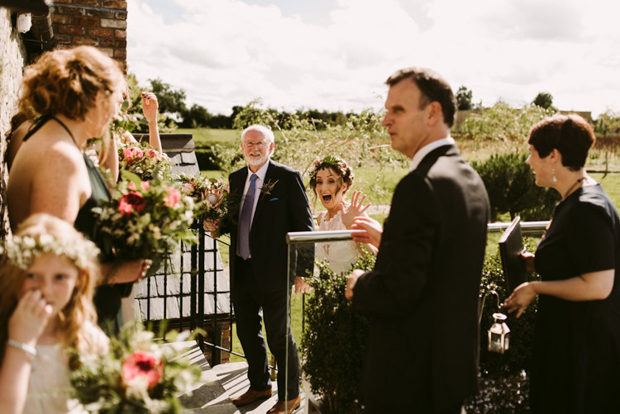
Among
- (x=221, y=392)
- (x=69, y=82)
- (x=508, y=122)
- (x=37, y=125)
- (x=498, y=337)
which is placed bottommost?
(x=221, y=392)

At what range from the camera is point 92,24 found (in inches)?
238

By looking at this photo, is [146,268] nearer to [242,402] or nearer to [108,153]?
[108,153]

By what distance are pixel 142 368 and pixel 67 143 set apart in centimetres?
93

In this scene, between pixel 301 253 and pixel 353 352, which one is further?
pixel 301 253

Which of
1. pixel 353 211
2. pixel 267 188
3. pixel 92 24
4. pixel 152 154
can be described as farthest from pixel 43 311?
pixel 92 24

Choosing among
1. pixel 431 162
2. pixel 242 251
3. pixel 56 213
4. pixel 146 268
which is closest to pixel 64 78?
Answer: pixel 56 213

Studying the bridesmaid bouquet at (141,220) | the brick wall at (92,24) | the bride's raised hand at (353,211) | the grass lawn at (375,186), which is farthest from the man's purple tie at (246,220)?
the brick wall at (92,24)

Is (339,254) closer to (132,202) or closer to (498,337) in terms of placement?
(498,337)

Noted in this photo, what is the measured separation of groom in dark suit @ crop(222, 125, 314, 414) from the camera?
3948mm

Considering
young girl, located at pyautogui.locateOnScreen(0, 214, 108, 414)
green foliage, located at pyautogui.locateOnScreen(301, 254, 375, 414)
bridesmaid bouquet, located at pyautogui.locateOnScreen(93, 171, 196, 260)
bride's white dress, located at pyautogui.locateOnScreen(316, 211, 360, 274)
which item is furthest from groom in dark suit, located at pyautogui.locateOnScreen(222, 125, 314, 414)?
young girl, located at pyautogui.locateOnScreen(0, 214, 108, 414)

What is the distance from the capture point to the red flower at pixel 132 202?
→ 2156mm

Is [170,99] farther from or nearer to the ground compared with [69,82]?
farther from the ground

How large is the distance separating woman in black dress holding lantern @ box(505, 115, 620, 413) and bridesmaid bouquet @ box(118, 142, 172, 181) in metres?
2.30

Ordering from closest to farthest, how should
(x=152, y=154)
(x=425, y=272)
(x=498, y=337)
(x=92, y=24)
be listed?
(x=425, y=272), (x=498, y=337), (x=152, y=154), (x=92, y=24)
